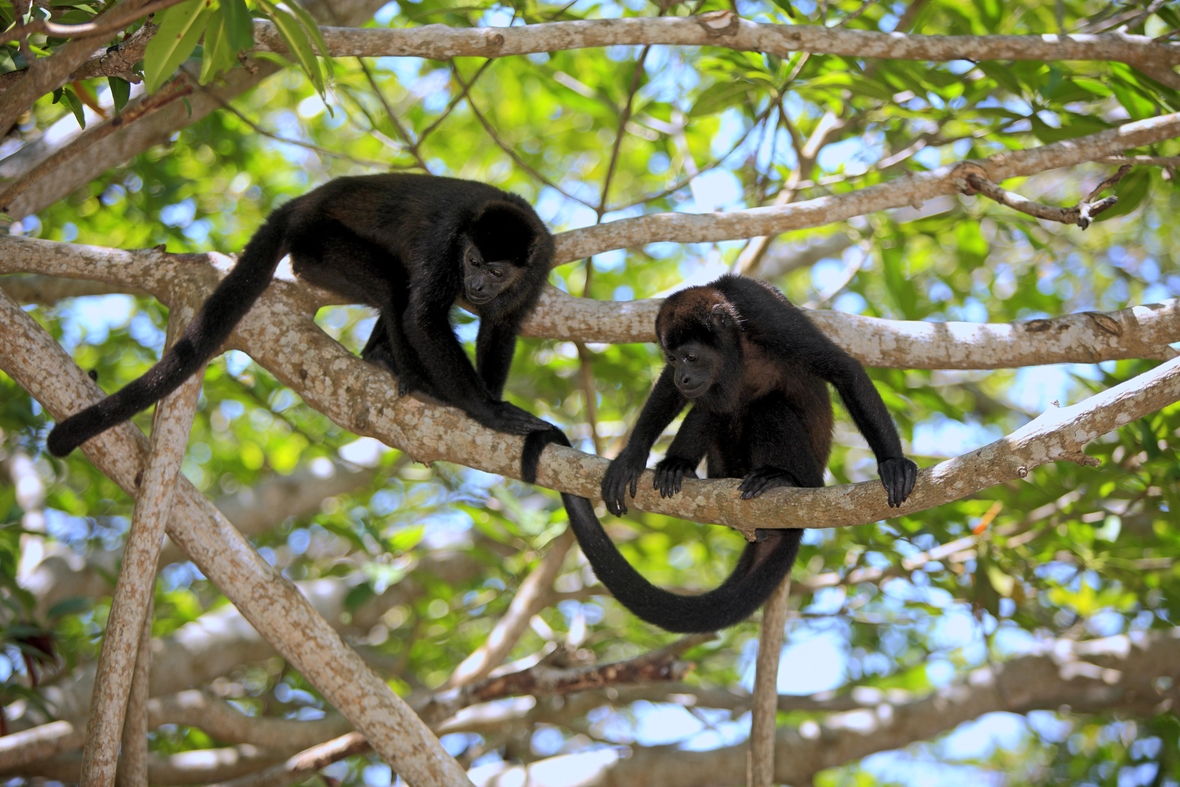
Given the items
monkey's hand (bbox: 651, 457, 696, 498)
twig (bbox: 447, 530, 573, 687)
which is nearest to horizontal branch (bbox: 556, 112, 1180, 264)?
monkey's hand (bbox: 651, 457, 696, 498)

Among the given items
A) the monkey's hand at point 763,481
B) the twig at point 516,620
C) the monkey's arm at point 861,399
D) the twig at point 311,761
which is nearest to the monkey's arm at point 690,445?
the monkey's hand at point 763,481

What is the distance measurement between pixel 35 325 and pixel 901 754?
6.78 meters

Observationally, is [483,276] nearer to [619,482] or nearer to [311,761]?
[619,482]

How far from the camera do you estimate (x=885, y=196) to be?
10.4 feet

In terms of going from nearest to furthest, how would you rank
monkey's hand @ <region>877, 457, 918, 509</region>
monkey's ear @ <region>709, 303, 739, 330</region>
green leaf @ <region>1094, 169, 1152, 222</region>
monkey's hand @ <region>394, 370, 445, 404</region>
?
monkey's hand @ <region>877, 457, 918, 509</region>, monkey's hand @ <region>394, 370, 445, 404</region>, monkey's ear @ <region>709, 303, 739, 330</region>, green leaf @ <region>1094, 169, 1152, 222</region>

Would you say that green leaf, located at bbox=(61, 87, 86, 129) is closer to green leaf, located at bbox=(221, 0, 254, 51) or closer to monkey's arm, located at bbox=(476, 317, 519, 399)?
green leaf, located at bbox=(221, 0, 254, 51)

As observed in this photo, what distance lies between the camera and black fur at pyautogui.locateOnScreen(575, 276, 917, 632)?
278 cm

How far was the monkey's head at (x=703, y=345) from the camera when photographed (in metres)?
2.99

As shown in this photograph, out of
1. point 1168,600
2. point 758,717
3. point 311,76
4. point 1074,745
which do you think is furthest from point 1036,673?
point 311,76

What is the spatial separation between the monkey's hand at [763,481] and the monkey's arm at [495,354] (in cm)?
123

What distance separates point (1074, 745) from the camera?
640 cm

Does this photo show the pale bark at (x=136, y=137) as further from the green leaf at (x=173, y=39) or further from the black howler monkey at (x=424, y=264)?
the green leaf at (x=173, y=39)

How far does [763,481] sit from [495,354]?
1.43 meters

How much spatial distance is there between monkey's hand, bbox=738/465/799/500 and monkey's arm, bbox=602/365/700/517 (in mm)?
332
